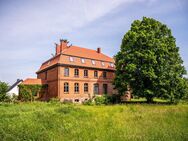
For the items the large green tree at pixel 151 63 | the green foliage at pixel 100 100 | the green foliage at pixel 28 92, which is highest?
the large green tree at pixel 151 63

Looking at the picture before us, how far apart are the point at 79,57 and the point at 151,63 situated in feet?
44.1

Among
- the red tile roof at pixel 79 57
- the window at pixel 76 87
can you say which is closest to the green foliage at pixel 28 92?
the red tile roof at pixel 79 57

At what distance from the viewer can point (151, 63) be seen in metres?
24.3

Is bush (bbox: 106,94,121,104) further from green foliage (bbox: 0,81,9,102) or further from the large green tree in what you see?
green foliage (bbox: 0,81,9,102)

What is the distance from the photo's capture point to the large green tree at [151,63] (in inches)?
947

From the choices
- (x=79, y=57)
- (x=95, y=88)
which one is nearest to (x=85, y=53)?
(x=79, y=57)

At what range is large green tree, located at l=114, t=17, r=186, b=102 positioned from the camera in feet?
78.9

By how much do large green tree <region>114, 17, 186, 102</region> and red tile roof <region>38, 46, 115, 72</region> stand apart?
7689 millimetres

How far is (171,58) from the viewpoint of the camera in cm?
2528

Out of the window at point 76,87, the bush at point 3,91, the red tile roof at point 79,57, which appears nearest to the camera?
the bush at point 3,91

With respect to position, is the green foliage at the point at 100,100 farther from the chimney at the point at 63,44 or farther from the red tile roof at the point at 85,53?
the chimney at the point at 63,44

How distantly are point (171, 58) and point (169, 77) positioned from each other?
9.89 ft

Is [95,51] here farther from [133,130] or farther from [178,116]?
[133,130]

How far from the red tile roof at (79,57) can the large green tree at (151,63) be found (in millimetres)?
7689
